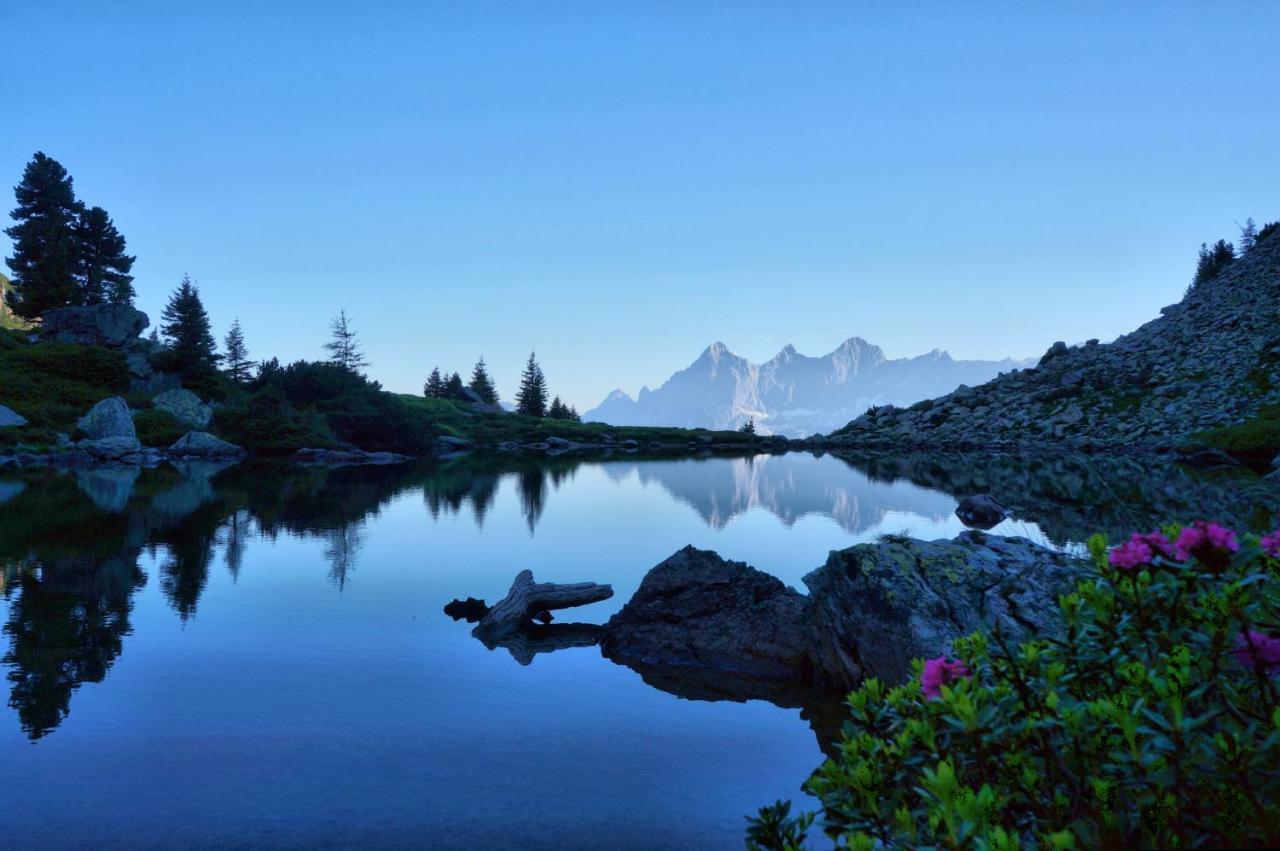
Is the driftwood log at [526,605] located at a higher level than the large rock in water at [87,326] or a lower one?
lower

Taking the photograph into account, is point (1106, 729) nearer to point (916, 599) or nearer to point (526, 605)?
point (916, 599)

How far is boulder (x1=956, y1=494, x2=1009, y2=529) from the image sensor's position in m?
26.7

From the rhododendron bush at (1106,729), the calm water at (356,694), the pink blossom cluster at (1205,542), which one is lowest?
the calm water at (356,694)

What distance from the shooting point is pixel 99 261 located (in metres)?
93.9

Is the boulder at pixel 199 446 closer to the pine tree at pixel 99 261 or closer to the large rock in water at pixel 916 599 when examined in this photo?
the pine tree at pixel 99 261

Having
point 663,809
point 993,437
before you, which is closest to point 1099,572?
point 663,809

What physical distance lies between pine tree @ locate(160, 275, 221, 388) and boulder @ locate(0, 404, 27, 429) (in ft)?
70.2

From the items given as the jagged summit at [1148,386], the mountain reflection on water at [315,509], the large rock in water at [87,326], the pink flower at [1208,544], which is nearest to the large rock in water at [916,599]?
the mountain reflection on water at [315,509]

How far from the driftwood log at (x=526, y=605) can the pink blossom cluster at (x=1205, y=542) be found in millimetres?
12362

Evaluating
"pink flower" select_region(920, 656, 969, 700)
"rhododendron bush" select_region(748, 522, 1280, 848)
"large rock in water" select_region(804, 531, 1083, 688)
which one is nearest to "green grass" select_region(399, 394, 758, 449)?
"large rock in water" select_region(804, 531, 1083, 688)

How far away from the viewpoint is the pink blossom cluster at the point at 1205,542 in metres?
3.72

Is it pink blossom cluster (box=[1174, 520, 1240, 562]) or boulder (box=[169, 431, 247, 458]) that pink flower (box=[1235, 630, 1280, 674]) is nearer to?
pink blossom cluster (box=[1174, 520, 1240, 562])

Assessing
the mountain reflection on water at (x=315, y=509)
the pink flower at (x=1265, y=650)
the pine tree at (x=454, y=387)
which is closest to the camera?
the pink flower at (x=1265, y=650)

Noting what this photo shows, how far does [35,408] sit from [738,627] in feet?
241
